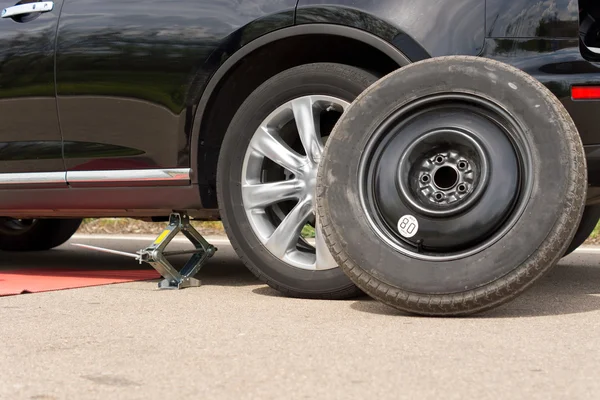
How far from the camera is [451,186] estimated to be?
3383 mm

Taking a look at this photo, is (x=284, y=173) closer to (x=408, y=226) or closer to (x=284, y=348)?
(x=408, y=226)

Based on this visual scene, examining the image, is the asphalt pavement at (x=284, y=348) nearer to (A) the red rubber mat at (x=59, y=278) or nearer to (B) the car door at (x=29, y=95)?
(A) the red rubber mat at (x=59, y=278)

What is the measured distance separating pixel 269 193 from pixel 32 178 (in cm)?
130

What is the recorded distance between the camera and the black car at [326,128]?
3.29m

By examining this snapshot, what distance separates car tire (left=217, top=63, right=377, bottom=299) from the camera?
385 centimetres

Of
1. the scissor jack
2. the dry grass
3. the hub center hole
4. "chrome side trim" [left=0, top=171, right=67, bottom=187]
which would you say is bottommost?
the dry grass

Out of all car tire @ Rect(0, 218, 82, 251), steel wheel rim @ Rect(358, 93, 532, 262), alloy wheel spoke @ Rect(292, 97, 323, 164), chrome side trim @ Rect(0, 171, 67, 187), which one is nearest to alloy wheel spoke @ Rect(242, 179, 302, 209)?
alloy wheel spoke @ Rect(292, 97, 323, 164)

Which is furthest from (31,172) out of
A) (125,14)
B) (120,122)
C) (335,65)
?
(335,65)

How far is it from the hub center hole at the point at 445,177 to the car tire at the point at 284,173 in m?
0.59

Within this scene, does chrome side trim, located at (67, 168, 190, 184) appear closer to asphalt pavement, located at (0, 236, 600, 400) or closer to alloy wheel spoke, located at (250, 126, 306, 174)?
alloy wheel spoke, located at (250, 126, 306, 174)

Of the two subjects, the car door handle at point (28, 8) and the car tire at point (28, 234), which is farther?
the car tire at point (28, 234)

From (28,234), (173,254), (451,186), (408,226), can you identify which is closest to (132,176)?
(173,254)

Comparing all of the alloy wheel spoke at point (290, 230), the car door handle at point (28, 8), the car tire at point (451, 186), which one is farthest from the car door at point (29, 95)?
the car tire at point (451, 186)

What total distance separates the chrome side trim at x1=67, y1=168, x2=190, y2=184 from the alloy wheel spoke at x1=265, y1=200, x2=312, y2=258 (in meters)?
0.56
